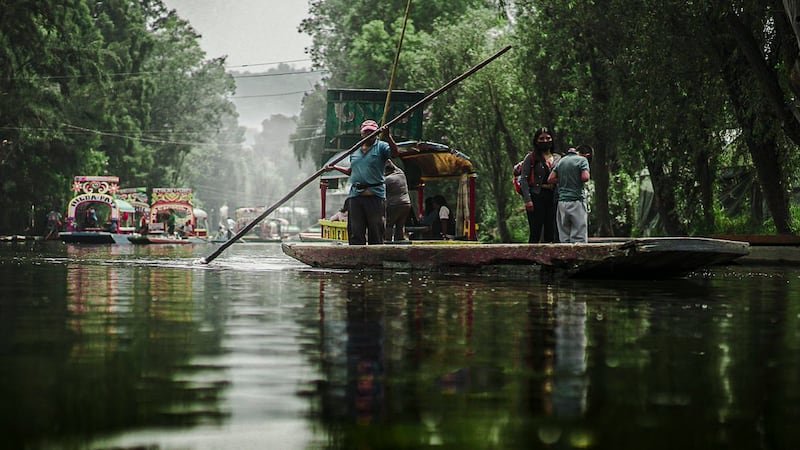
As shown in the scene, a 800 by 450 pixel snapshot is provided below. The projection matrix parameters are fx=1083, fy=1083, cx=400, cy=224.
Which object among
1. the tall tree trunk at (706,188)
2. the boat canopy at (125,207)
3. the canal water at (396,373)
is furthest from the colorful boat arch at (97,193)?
the canal water at (396,373)

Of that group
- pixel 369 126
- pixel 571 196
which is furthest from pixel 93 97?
pixel 571 196

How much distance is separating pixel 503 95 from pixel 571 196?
2664 cm

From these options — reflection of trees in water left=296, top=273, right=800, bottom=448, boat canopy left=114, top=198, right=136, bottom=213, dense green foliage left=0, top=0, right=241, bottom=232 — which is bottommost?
reflection of trees in water left=296, top=273, right=800, bottom=448

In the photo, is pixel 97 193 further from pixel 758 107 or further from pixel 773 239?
pixel 773 239

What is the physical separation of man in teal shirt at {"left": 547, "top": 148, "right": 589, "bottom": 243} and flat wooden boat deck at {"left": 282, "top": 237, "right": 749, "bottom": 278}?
57 cm

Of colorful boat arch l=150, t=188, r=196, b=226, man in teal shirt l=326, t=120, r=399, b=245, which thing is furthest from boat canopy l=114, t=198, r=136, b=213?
man in teal shirt l=326, t=120, r=399, b=245

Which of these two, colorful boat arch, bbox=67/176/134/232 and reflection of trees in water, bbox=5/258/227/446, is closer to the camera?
reflection of trees in water, bbox=5/258/227/446

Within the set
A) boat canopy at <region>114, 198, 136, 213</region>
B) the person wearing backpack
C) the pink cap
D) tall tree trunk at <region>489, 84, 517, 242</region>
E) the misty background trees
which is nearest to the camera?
the person wearing backpack

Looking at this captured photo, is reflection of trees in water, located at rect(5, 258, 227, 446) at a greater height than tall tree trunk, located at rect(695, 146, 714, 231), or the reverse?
tall tree trunk, located at rect(695, 146, 714, 231)

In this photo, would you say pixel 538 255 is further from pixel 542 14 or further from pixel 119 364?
pixel 542 14

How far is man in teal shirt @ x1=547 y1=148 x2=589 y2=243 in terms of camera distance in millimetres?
14023

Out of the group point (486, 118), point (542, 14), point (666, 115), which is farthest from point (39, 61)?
point (666, 115)

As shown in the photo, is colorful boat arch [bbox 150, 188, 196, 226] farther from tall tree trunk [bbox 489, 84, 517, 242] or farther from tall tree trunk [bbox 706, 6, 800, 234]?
tall tree trunk [bbox 706, 6, 800, 234]

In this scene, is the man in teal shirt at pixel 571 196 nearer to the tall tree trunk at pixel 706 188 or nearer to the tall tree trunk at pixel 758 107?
the tall tree trunk at pixel 758 107
